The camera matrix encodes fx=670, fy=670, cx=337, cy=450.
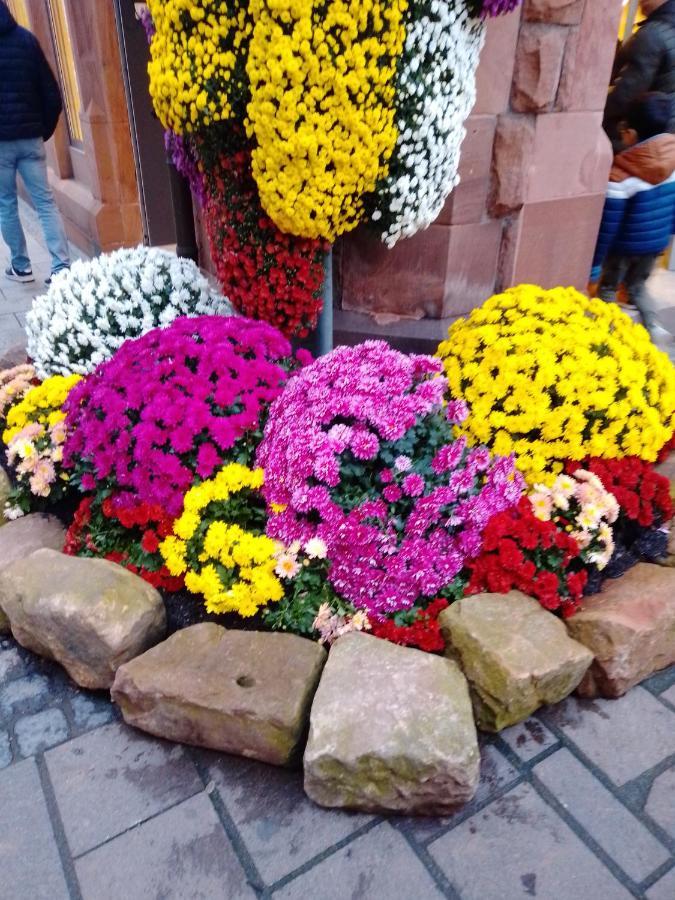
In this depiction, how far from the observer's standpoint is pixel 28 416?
9.56ft

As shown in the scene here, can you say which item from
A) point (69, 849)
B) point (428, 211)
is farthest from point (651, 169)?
point (69, 849)

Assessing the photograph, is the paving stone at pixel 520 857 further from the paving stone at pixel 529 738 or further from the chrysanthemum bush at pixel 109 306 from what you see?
the chrysanthemum bush at pixel 109 306

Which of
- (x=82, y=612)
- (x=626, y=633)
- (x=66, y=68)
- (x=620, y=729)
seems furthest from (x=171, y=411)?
(x=66, y=68)

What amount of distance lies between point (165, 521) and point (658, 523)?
183 cm

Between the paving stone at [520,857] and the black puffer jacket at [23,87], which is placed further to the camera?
the black puffer jacket at [23,87]

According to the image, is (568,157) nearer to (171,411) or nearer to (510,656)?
(171,411)

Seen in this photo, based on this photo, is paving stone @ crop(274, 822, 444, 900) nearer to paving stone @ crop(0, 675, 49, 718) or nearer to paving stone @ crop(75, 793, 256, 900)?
paving stone @ crop(75, 793, 256, 900)

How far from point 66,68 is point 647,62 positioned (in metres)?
6.04

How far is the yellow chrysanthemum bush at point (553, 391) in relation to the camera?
8.15 feet

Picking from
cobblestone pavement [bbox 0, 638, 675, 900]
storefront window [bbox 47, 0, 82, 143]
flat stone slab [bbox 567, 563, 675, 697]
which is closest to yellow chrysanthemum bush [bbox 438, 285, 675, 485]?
flat stone slab [bbox 567, 563, 675, 697]

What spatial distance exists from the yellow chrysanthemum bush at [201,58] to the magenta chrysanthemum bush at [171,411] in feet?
2.58

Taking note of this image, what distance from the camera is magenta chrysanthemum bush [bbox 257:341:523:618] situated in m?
2.16

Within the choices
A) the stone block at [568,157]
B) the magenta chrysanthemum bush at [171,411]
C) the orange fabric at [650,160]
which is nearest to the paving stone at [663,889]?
the magenta chrysanthemum bush at [171,411]

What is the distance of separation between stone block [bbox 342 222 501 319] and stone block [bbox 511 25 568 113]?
0.56 meters
